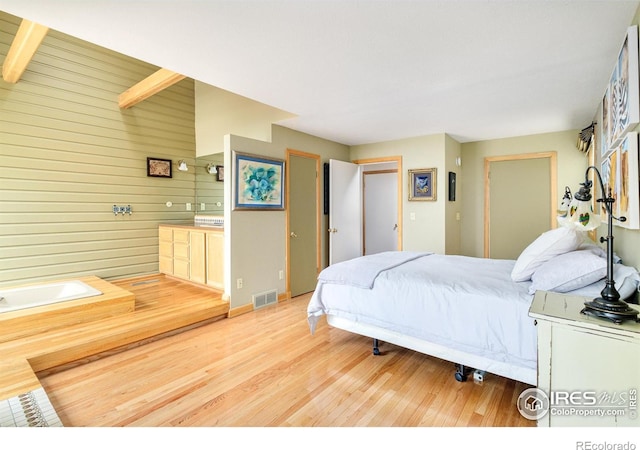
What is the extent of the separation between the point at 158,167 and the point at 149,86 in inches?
58.1

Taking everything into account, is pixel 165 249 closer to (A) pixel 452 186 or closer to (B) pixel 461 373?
(B) pixel 461 373

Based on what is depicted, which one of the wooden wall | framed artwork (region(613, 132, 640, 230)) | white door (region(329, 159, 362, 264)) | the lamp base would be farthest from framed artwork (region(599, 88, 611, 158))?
the wooden wall

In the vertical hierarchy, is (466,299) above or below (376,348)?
above

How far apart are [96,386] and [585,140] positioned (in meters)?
5.36

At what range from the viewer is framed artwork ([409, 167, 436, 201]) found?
4480 mm

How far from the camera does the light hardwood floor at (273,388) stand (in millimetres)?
1826

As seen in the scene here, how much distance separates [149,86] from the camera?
146 inches

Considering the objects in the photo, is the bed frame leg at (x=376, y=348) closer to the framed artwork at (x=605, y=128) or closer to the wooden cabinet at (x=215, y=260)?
the wooden cabinet at (x=215, y=260)

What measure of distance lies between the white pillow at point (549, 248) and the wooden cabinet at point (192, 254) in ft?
9.91

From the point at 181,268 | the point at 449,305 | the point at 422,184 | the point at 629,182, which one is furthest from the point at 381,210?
the point at 629,182

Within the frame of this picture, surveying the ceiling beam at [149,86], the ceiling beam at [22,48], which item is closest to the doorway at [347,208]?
the ceiling beam at [149,86]

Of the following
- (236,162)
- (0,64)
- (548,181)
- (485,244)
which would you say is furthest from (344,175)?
(0,64)

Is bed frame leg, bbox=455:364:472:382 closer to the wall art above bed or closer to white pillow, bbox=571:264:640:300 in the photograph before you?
white pillow, bbox=571:264:640:300
